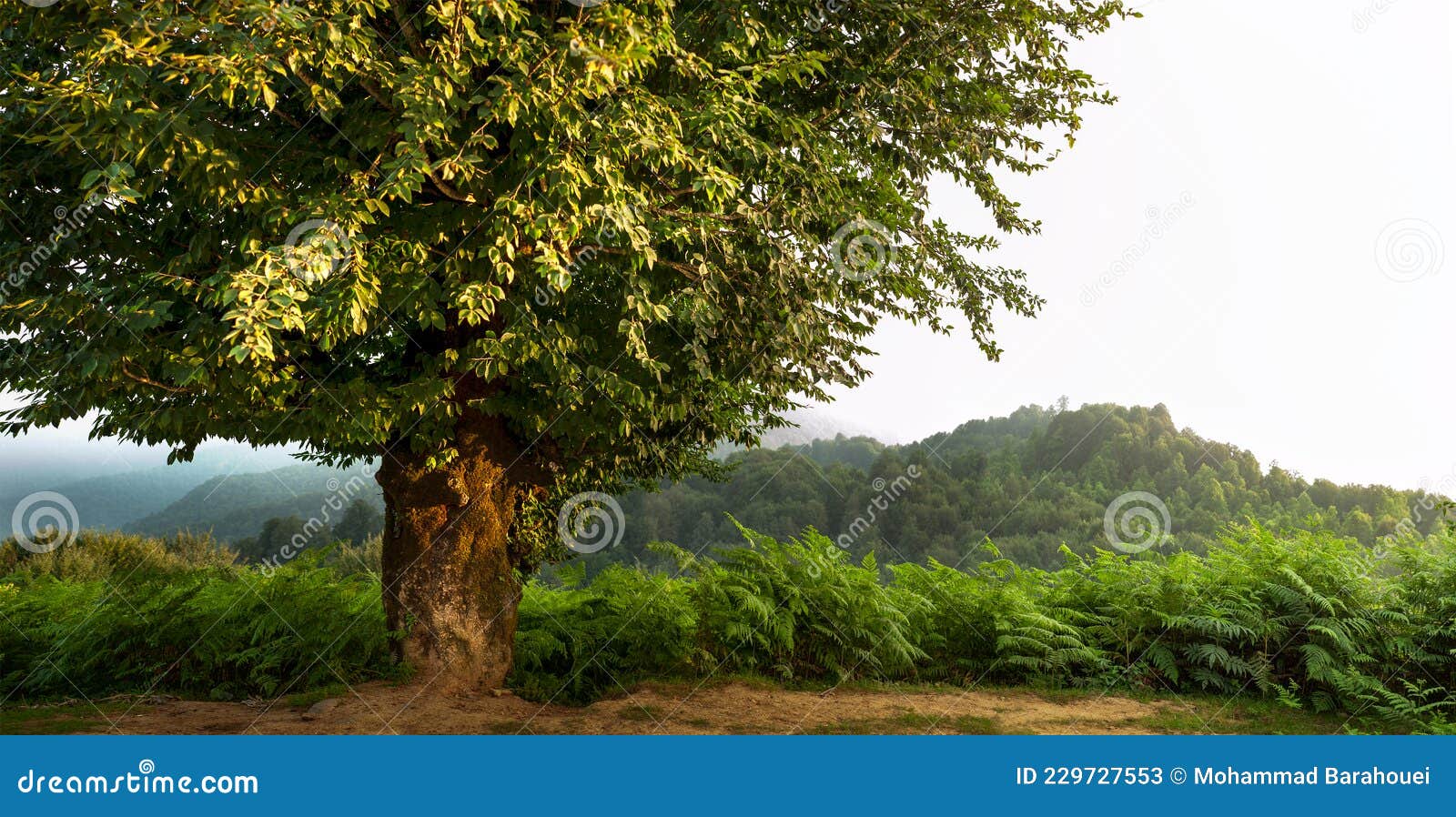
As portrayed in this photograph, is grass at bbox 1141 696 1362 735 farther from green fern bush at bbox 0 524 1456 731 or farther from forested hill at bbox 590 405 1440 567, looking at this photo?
forested hill at bbox 590 405 1440 567

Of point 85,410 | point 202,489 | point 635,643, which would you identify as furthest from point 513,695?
point 202,489

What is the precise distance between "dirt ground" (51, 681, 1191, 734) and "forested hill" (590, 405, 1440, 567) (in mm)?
39157

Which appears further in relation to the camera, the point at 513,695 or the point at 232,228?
the point at 513,695

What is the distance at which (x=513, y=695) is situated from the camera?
30.2 ft

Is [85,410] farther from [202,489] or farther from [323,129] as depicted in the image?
[202,489]

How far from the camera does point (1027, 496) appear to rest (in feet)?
197

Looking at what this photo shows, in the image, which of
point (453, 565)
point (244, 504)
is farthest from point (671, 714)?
point (244, 504)

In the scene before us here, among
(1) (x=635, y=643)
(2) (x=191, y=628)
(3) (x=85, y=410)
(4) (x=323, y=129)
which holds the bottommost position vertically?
(2) (x=191, y=628)

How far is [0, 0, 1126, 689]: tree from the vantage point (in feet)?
20.8

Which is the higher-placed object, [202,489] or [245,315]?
[245,315]

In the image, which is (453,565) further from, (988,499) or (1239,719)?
(988,499)

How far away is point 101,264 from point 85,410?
1.26m

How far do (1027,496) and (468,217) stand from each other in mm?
57512

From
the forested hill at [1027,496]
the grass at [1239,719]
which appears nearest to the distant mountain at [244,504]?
the forested hill at [1027,496]
